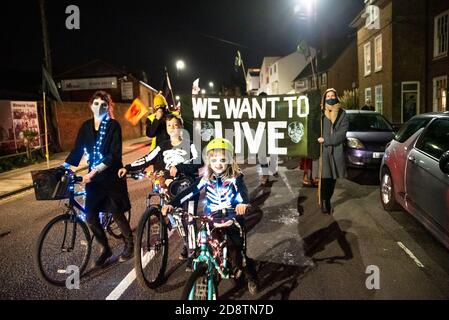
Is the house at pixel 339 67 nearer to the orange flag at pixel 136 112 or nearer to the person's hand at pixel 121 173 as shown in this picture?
the orange flag at pixel 136 112

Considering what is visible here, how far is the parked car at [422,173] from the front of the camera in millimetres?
4782

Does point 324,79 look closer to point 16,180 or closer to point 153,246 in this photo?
point 16,180

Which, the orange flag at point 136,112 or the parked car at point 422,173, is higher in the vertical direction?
the orange flag at point 136,112

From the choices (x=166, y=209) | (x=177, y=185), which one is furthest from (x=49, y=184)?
(x=166, y=209)

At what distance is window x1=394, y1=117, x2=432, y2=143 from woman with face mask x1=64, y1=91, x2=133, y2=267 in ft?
14.7

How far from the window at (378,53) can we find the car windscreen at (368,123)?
35.3 feet

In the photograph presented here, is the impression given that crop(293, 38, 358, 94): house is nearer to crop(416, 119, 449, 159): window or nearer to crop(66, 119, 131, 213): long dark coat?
crop(416, 119, 449, 159): window

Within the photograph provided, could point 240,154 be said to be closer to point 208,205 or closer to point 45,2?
point 208,205

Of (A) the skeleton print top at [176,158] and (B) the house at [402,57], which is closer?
(A) the skeleton print top at [176,158]

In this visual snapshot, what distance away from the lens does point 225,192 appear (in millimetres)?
3980

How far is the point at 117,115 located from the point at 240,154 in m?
22.0

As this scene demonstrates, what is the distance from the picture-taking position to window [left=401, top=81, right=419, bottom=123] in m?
19.9

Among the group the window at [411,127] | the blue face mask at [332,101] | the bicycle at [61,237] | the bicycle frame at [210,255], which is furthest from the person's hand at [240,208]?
the window at [411,127]
